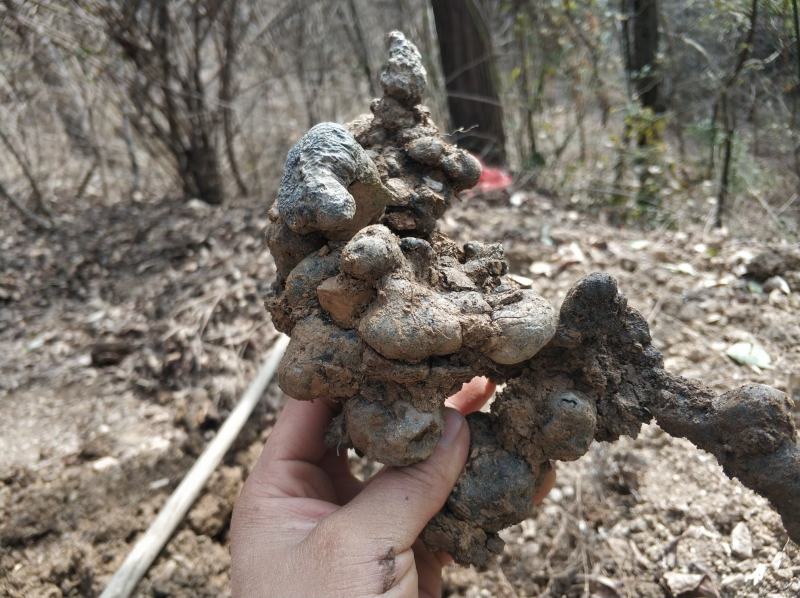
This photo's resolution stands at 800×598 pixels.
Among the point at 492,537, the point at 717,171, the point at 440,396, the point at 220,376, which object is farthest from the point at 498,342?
the point at 717,171

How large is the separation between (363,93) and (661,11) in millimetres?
2357

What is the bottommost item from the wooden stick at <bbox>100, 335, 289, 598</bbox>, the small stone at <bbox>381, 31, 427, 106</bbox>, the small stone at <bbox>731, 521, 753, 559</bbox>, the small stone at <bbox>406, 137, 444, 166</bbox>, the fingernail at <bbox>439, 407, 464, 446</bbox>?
the small stone at <bbox>731, 521, 753, 559</bbox>

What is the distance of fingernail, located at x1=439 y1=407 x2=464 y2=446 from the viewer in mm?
1471

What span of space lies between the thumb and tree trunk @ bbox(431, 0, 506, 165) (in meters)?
3.05

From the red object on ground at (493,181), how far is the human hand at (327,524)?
2.55 meters

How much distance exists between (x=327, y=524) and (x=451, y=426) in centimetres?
39

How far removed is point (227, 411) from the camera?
254 centimetres

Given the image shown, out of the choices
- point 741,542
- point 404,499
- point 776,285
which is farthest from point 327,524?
point 776,285

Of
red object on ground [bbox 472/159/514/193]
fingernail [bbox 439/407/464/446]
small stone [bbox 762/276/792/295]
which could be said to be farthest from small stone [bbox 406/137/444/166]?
red object on ground [bbox 472/159/514/193]

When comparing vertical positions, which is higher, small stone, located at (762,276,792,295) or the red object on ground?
the red object on ground

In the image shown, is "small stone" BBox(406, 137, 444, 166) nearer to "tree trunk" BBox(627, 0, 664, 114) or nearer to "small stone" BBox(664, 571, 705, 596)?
"small stone" BBox(664, 571, 705, 596)

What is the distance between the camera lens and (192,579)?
204cm

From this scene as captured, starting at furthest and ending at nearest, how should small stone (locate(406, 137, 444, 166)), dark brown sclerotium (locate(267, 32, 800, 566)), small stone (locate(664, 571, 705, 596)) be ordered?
small stone (locate(664, 571, 705, 596)) < small stone (locate(406, 137, 444, 166)) < dark brown sclerotium (locate(267, 32, 800, 566))

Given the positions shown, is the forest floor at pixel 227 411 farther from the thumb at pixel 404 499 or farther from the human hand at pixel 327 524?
the thumb at pixel 404 499
